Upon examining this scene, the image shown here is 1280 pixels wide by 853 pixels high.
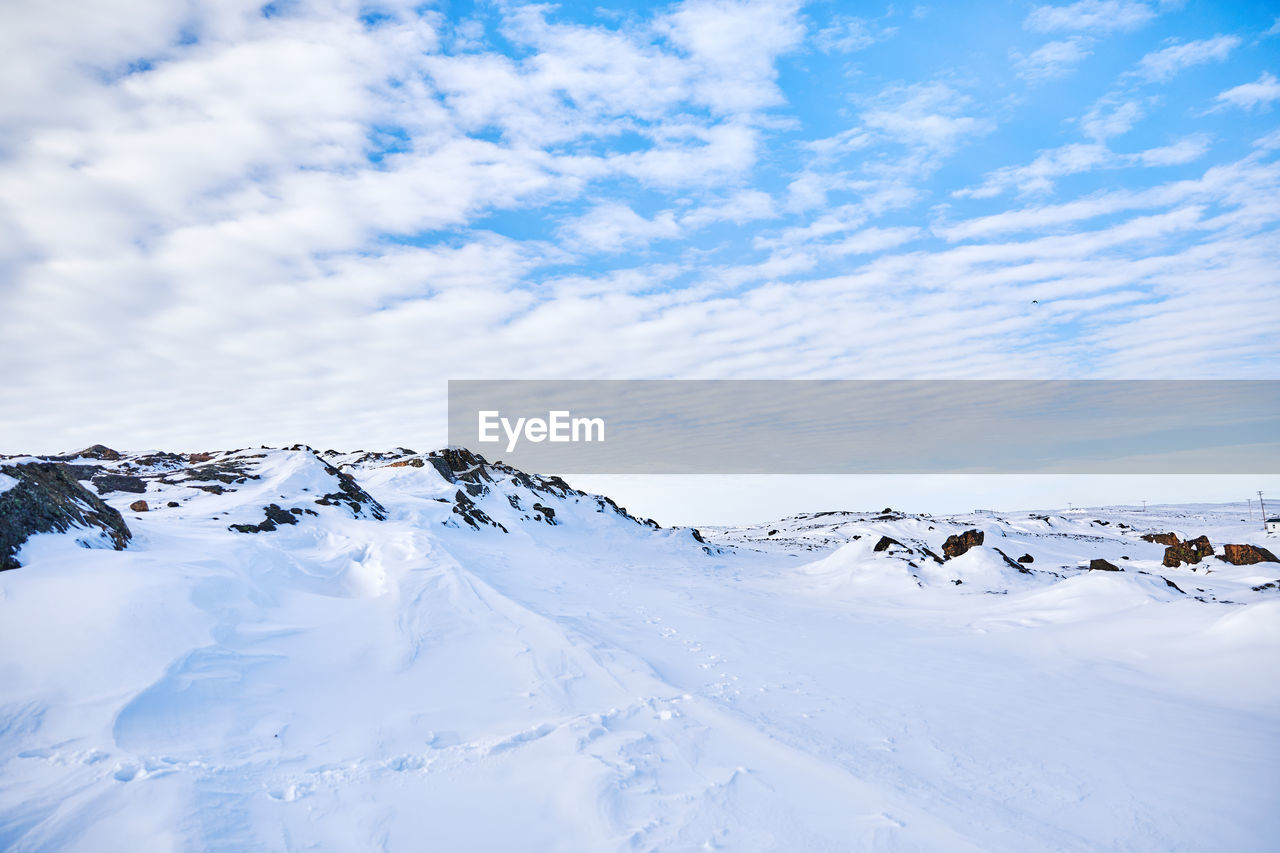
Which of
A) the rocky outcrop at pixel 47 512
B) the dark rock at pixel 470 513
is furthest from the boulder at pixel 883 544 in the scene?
the rocky outcrop at pixel 47 512

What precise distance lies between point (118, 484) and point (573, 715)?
2144 centimetres

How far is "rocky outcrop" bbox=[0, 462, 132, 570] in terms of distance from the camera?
7.36 m

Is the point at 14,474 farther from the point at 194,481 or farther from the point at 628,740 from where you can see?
the point at 194,481

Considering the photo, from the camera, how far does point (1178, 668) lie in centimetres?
885

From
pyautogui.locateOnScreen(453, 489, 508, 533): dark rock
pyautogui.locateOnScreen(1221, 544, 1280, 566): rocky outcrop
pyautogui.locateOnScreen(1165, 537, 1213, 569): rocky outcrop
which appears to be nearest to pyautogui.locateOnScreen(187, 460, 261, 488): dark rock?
pyautogui.locateOnScreen(453, 489, 508, 533): dark rock

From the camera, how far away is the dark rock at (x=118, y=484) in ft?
63.4

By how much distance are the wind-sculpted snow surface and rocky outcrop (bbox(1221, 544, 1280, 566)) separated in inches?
448

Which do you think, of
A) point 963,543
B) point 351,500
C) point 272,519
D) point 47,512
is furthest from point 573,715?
point 963,543

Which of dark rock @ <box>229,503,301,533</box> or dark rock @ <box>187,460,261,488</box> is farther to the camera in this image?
dark rock @ <box>187,460,261,488</box>

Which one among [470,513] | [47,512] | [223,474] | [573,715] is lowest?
[573,715]

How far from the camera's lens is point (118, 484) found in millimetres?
20125

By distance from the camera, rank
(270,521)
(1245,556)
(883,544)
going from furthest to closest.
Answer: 1. (883,544)
2. (1245,556)
3. (270,521)

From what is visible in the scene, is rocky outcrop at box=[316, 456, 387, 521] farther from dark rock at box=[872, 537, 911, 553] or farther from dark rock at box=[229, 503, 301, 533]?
dark rock at box=[872, 537, 911, 553]

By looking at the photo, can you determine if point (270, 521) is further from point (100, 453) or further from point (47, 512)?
point (100, 453)
